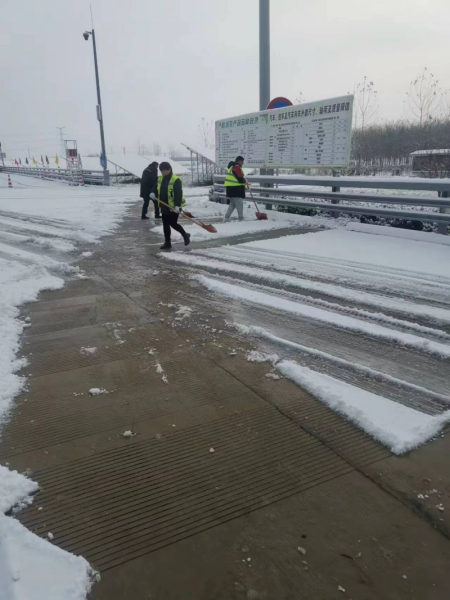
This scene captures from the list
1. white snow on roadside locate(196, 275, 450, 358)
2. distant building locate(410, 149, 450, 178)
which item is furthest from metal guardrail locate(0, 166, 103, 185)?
white snow on roadside locate(196, 275, 450, 358)

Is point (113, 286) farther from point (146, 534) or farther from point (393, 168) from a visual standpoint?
point (393, 168)

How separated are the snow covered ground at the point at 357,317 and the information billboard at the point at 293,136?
3.34 meters

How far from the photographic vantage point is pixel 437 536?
214 cm

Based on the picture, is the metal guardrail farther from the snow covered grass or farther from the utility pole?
the snow covered grass

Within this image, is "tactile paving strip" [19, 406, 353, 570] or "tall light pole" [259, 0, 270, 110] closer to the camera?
"tactile paving strip" [19, 406, 353, 570]

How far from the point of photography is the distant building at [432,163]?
17.2 m

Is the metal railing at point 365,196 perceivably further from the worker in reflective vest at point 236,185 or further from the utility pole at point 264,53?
the utility pole at point 264,53

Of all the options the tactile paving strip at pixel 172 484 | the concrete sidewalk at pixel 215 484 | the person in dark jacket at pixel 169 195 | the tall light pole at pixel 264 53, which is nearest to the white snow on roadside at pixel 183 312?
the concrete sidewalk at pixel 215 484

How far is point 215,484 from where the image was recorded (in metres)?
2.54

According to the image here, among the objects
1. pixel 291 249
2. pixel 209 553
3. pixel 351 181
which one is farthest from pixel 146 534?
pixel 351 181

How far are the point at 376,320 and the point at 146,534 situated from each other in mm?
3528

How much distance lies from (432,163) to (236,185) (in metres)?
11.0

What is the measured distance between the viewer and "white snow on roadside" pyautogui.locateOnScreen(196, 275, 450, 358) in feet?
13.9

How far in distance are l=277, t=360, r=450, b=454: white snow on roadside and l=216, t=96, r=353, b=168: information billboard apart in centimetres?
845
